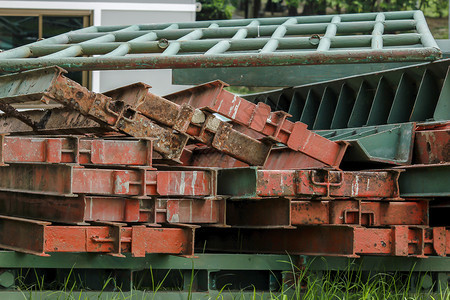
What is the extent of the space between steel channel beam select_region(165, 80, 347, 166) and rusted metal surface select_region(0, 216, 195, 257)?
1.01m

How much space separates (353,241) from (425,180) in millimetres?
822

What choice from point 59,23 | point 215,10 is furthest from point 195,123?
point 215,10

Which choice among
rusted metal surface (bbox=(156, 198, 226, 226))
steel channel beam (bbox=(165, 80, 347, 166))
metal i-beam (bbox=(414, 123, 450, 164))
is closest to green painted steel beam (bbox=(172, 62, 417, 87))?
metal i-beam (bbox=(414, 123, 450, 164))

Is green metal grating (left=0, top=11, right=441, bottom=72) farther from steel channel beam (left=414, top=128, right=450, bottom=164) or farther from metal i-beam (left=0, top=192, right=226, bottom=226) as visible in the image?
metal i-beam (left=0, top=192, right=226, bottom=226)

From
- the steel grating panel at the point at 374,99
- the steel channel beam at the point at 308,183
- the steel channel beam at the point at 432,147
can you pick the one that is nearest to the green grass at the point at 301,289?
the steel channel beam at the point at 308,183

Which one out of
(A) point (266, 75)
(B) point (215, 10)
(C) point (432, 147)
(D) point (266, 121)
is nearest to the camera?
(D) point (266, 121)

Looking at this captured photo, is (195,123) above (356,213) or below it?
above

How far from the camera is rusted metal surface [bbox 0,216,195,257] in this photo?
5.45m

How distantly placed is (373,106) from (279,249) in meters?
2.84

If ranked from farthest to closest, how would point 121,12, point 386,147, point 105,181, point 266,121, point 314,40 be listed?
point 121,12 < point 314,40 < point 386,147 < point 266,121 < point 105,181

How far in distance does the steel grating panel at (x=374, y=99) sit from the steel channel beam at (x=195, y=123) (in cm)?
191

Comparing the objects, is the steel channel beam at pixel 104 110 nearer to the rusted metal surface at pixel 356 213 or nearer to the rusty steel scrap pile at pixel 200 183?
the rusty steel scrap pile at pixel 200 183

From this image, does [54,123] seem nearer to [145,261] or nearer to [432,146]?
[145,261]

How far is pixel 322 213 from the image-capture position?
19.6 feet
